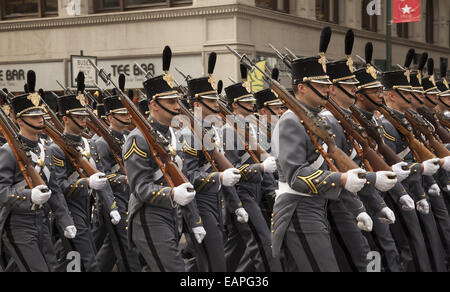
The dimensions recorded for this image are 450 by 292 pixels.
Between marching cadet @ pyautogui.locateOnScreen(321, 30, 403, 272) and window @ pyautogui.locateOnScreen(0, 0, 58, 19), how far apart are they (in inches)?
668

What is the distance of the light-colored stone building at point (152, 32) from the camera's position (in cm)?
1941

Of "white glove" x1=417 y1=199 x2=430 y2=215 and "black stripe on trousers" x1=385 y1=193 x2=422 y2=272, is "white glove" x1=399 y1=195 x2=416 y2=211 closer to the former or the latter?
"black stripe on trousers" x1=385 y1=193 x2=422 y2=272

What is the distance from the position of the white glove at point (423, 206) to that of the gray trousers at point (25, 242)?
12.2 feet

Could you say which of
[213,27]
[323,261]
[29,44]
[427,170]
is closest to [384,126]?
[427,170]

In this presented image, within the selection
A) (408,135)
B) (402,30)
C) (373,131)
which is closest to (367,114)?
(373,131)

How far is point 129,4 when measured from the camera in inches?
843

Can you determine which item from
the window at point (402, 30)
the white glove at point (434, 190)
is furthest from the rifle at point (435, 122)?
the window at point (402, 30)

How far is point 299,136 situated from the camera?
5852mm

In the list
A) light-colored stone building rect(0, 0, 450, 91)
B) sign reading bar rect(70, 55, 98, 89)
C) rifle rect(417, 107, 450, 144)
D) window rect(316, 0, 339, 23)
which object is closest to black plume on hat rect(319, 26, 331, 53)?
rifle rect(417, 107, 450, 144)

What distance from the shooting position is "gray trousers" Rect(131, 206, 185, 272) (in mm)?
6412

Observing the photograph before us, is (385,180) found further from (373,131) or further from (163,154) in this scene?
(163,154)
